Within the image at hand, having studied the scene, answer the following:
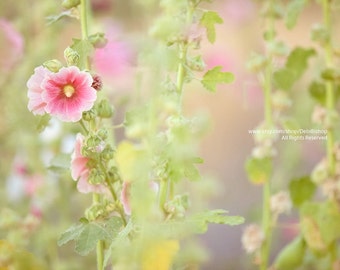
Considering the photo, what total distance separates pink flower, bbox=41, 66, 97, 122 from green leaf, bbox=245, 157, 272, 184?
0.86 ft

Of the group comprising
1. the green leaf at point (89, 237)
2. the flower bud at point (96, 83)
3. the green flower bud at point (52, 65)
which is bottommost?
the green leaf at point (89, 237)

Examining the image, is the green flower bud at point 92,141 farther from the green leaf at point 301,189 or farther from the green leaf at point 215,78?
the green leaf at point 301,189

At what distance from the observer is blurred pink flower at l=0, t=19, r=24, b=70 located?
0.83 metres

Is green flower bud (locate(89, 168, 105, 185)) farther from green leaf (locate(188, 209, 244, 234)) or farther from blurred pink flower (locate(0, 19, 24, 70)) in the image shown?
blurred pink flower (locate(0, 19, 24, 70))

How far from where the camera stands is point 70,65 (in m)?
0.50

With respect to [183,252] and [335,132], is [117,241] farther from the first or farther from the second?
[183,252]

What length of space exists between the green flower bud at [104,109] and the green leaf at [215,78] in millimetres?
67

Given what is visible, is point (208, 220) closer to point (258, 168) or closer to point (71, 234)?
point (71, 234)

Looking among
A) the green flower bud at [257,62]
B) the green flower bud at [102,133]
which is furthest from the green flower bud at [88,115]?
the green flower bud at [257,62]

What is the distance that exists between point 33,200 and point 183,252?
0.19 meters

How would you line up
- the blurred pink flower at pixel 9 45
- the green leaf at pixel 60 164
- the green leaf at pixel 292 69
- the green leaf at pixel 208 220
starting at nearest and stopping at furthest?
the green leaf at pixel 208 220, the green leaf at pixel 60 164, the green leaf at pixel 292 69, the blurred pink flower at pixel 9 45

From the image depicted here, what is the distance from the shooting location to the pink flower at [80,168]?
0.53 m

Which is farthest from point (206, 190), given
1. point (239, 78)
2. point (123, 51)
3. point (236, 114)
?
point (236, 114)

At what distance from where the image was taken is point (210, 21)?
533mm
